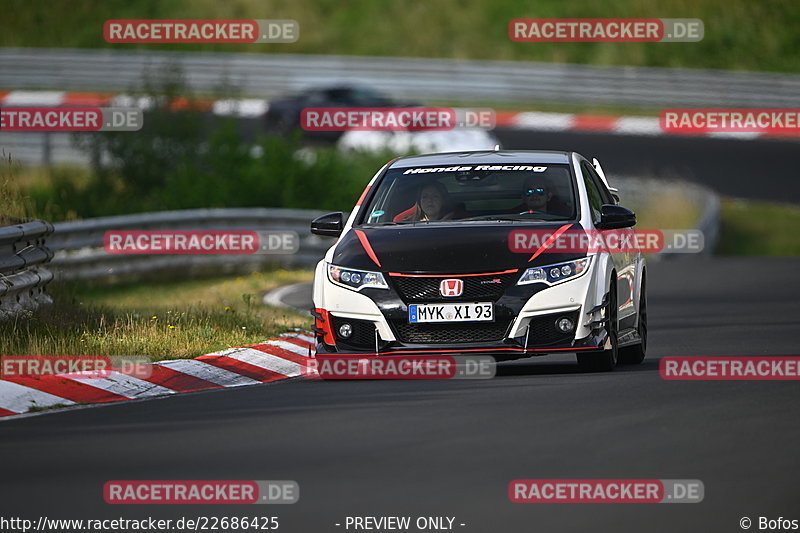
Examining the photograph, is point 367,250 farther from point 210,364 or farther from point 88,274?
point 88,274

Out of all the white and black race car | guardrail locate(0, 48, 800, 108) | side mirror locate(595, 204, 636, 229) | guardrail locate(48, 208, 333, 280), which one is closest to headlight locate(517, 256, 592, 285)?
the white and black race car

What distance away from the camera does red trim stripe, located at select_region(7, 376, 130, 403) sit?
10.9 metres

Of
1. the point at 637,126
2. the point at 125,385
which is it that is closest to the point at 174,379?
the point at 125,385

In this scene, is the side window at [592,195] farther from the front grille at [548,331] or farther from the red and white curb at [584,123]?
the red and white curb at [584,123]

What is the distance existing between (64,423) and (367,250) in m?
2.84

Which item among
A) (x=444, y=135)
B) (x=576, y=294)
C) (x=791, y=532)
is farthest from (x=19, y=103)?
(x=791, y=532)

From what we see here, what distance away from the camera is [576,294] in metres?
11.6

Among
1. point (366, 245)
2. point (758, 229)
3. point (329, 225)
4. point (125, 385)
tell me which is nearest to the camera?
point (125, 385)

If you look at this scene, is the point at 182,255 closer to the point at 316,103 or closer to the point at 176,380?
the point at 176,380

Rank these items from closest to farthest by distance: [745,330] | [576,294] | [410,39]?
[576,294] < [745,330] < [410,39]

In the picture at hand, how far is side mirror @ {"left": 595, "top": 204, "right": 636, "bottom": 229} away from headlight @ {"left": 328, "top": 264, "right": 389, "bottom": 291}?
1675 mm

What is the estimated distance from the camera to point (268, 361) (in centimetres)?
1301

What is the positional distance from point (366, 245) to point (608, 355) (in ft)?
5.96

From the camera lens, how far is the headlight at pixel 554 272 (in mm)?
11539
